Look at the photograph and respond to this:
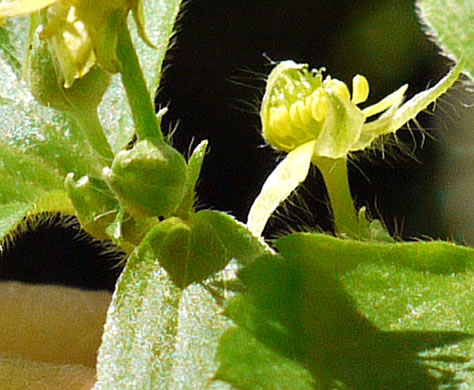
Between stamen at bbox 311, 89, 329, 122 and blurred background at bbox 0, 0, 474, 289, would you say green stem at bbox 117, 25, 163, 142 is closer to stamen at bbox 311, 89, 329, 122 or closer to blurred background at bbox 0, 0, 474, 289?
stamen at bbox 311, 89, 329, 122

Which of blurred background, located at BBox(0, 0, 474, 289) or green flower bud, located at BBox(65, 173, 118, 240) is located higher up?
green flower bud, located at BBox(65, 173, 118, 240)

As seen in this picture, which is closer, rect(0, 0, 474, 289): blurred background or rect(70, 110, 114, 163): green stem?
rect(70, 110, 114, 163): green stem

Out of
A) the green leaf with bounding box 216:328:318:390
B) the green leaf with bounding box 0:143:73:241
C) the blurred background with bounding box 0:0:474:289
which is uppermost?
the green leaf with bounding box 0:143:73:241

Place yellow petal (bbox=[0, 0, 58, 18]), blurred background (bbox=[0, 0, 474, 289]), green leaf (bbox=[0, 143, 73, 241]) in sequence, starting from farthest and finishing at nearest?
blurred background (bbox=[0, 0, 474, 289]), green leaf (bbox=[0, 143, 73, 241]), yellow petal (bbox=[0, 0, 58, 18])

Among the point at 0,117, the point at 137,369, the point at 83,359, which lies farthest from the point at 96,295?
the point at 137,369

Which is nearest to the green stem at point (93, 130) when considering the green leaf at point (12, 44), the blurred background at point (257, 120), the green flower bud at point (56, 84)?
the green flower bud at point (56, 84)

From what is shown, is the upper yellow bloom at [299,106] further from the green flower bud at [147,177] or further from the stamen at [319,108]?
the green flower bud at [147,177]

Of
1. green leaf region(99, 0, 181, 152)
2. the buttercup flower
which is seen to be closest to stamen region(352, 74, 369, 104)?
the buttercup flower
